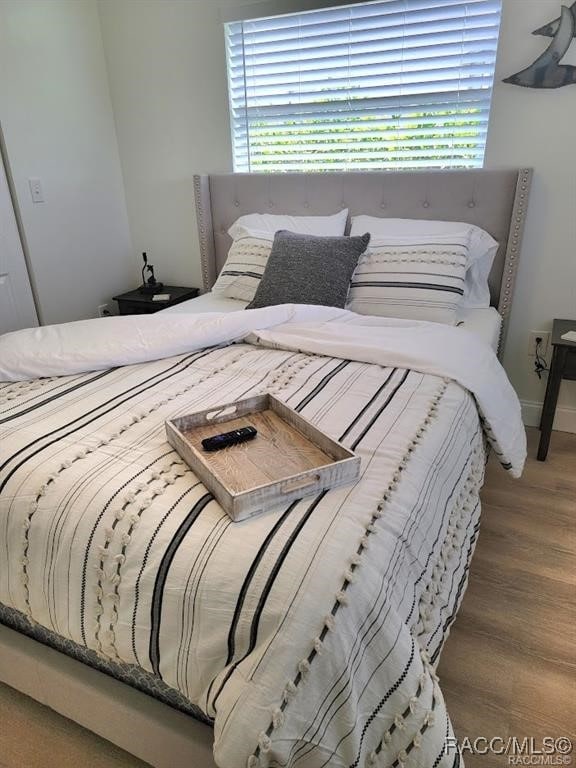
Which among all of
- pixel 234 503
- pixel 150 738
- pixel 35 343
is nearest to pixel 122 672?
pixel 150 738

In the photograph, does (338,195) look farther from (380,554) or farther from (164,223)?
(380,554)

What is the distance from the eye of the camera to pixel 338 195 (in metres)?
2.57

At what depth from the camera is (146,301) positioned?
116 inches

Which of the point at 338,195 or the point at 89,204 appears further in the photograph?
the point at 89,204

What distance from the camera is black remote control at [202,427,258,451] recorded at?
1.13 metres

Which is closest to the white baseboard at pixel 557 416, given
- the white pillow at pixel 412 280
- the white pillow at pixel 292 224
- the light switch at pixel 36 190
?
the white pillow at pixel 412 280

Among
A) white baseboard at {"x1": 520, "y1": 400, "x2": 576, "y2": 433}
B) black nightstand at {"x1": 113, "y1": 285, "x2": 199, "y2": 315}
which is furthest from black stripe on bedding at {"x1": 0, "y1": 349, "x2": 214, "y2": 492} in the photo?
white baseboard at {"x1": 520, "y1": 400, "x2": 576, "y2": 433}

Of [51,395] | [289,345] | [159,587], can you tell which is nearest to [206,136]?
[289,345]

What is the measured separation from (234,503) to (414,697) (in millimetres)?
434

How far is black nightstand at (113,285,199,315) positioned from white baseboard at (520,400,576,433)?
6.42 ft

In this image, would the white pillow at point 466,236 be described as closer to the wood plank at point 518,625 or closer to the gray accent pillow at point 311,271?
the gray accent pillow at point 311,271

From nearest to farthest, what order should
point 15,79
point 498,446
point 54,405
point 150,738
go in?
point 150,738 → point 54,405 → point 498,446 → point 15,79

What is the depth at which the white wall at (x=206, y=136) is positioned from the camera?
216cm

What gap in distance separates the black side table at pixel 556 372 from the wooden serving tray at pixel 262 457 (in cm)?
142
